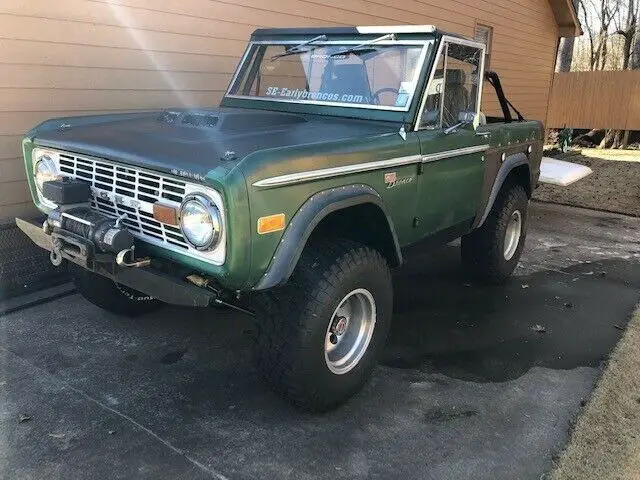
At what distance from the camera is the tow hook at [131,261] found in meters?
2.52

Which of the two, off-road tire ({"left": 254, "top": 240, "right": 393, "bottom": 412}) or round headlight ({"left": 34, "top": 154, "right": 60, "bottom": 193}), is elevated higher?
round headlight ({"left": 34, "top": 154, "right": 60, "bottom": 193})

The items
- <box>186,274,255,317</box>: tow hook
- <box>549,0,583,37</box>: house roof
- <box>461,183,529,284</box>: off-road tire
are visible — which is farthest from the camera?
<box>549,0,583,37</box>: house roof

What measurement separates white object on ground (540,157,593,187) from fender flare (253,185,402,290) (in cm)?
563

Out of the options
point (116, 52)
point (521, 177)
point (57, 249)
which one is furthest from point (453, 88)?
point (116, 52)

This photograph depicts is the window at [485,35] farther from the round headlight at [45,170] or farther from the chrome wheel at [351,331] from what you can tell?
the round headlight at [45,170]

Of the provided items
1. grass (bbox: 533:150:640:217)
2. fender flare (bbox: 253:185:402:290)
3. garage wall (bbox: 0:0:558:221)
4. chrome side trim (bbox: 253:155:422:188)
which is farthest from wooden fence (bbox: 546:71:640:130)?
fender flare (bbox: 253:185:402:290)

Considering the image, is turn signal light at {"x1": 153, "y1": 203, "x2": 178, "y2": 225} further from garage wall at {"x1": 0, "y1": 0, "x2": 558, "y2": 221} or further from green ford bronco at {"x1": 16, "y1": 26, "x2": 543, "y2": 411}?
garage wall at {"x1": 0, "y1": 0, "x2": 558, "y2": 221}

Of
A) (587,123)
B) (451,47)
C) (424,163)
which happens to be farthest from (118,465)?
(587,123)

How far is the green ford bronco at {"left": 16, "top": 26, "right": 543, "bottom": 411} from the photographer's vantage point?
2.47 metres

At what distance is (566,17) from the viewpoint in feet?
44.5

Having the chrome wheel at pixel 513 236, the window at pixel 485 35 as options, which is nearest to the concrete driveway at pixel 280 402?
the chrome wheel at pixel 513 236

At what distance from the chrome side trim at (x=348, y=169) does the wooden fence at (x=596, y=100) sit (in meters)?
13.6

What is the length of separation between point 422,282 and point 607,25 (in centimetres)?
2368

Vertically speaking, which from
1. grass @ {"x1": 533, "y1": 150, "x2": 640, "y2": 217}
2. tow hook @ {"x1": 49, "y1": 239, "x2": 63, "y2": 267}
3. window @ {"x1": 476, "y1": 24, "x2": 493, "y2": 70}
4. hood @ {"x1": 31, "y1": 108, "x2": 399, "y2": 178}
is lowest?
grass @ {"x1": 533, "y1": 150, "x2": 640, "y2": 217}
